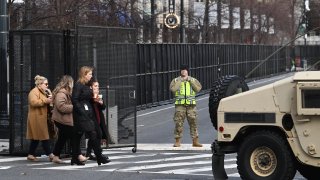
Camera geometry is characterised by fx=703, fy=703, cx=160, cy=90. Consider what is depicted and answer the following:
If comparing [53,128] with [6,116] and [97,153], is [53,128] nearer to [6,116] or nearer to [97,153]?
[97,153]

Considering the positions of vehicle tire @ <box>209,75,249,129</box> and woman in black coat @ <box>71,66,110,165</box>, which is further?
woman in black coat @ <box>71,66,110,165</box>

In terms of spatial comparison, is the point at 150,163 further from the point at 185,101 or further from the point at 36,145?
the point at 185,101

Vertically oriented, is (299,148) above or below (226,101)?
below

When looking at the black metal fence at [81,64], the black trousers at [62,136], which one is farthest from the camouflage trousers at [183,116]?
the black trousers at [62,136]

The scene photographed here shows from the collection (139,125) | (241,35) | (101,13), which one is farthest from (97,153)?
(241,35)

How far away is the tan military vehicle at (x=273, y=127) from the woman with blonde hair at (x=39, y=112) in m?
4.40

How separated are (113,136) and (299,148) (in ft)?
21.1

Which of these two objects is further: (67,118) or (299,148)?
(67,118)

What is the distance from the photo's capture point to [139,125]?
21.8 meters

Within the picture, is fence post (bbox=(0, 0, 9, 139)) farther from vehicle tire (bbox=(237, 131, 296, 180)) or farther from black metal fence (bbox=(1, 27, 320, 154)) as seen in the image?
vehicle tire (bbox=(237, 131, 296, 180))

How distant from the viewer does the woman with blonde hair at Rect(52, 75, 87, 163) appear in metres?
12.7

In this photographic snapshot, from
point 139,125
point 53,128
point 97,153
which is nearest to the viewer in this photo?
point 97,153

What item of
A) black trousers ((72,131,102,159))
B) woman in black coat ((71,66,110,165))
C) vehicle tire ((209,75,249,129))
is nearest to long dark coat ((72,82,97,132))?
woman in black coat ((71,66,110,165))

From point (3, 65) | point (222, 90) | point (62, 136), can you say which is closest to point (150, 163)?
point (62, 136)
